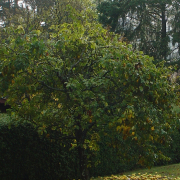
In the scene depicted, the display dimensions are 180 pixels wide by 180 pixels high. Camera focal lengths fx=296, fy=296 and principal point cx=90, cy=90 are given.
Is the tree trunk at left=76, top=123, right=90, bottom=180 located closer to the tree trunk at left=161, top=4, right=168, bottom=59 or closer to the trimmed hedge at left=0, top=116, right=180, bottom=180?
the trimmed hedge at left=0, top=116, right=180, bottom=180

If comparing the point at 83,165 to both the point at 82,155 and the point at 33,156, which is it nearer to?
the point at 82,155

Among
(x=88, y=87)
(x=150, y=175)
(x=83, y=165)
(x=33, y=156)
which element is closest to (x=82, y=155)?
(x=83, y=165)

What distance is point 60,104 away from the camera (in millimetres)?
6812

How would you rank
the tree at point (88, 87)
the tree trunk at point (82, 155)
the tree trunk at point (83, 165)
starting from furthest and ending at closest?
the tree trunk at point (83, 165), the tree trunk at point (82, 155), the tree at point (88, 87)

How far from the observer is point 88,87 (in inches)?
228

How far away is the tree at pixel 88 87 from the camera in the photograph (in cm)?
536

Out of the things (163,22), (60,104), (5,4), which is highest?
(5,4)

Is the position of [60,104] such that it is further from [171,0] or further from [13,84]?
[171,0]

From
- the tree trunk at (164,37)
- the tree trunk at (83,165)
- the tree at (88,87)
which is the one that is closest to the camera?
the tree at (88,87)

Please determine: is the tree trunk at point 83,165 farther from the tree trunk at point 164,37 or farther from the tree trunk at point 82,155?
the tree trunk at point 164,37

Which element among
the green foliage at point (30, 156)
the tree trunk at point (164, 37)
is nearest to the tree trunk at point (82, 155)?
the green foliage at point (30, 156)

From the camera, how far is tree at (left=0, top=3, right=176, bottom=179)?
5359 millimetres

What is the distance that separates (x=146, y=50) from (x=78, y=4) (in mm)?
6776

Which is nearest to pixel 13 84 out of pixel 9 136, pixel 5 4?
pixel 9 136
